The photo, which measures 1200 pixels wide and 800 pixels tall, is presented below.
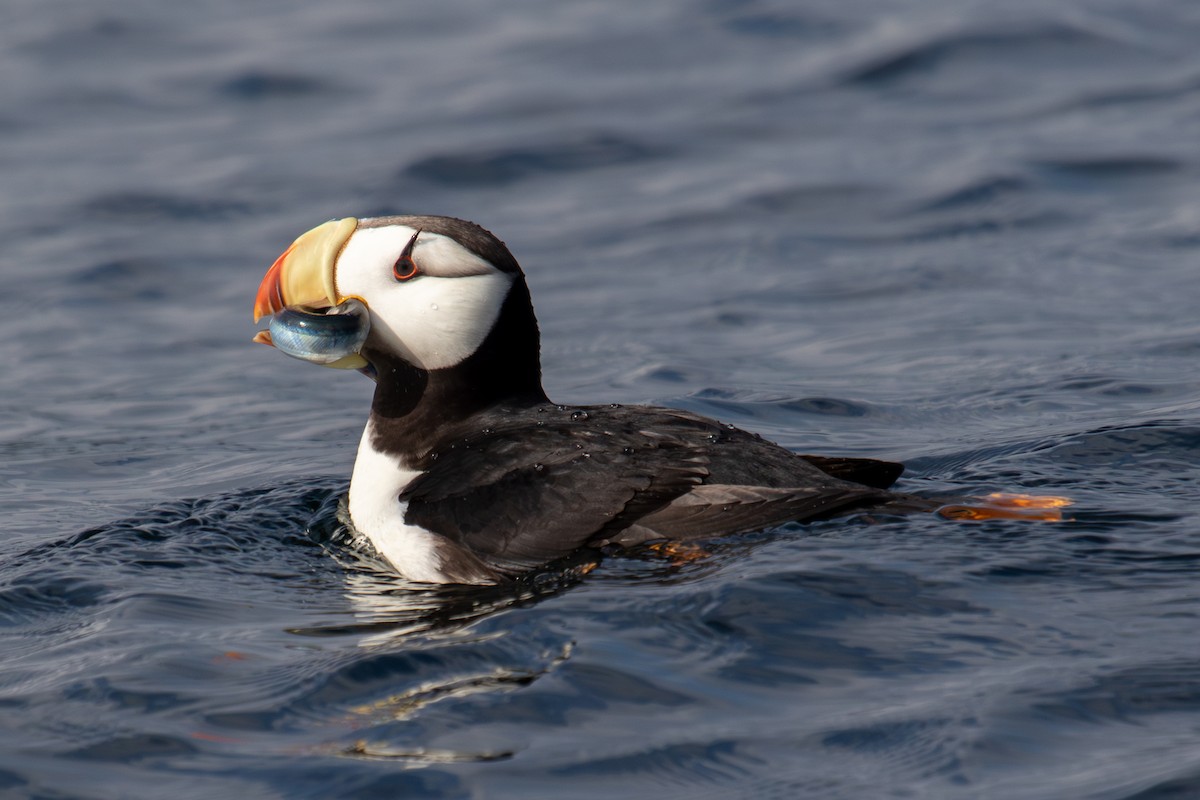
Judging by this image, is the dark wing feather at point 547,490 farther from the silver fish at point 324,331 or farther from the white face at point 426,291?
the silver fish at point 324,331

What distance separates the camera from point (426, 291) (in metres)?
5.62

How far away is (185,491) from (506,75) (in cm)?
854

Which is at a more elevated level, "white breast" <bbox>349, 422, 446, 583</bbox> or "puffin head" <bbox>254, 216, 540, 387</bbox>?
"puffin head" <bbox>254, 216, 540, 387</bbox>

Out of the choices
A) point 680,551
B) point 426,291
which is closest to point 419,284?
point 426,291

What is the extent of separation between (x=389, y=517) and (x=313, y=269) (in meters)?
0.88

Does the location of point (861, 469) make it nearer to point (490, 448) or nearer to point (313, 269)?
point (490, 448)

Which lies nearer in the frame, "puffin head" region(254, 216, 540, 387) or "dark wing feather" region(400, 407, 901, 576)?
"dark wing feather" region(400, 407, 901, 576)

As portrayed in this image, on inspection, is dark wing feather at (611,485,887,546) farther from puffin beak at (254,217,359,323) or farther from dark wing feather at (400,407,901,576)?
puffin beak at (254,217,359,323)

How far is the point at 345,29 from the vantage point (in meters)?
16.5

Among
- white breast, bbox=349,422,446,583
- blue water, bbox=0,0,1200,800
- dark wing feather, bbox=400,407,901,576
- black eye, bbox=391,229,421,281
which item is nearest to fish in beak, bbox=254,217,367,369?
black eye, bbox=391,229,421,281

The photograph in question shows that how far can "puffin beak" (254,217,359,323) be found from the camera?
18.7 feet

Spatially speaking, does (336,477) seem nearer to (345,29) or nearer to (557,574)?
(557,574)

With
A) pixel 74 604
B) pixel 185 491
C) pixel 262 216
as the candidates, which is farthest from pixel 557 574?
pixel 262 216

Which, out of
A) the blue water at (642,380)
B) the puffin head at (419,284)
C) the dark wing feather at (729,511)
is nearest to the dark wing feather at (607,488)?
the dark wing feather at (729,511)
